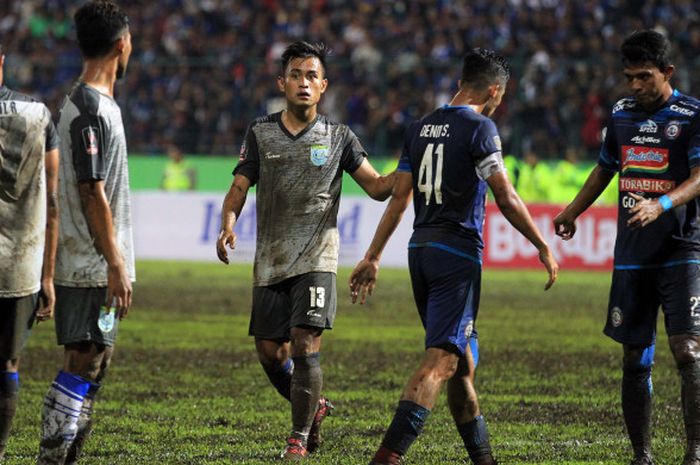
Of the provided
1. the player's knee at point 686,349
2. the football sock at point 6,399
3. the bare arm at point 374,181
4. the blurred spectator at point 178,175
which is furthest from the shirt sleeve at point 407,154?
the blurred spectator at point 178,175

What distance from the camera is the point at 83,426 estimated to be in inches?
244

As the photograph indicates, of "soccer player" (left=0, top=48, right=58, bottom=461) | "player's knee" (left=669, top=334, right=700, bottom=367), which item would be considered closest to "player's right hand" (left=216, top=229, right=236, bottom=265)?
"soccer player" (left=0, top=48, right=58, bottom=461)

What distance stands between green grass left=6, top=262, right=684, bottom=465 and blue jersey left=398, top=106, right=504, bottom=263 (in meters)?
1.37

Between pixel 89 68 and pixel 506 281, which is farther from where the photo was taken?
pixel 506 281

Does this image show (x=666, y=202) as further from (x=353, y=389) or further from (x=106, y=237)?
(x=353, y=389)

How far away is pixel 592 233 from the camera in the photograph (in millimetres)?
21969

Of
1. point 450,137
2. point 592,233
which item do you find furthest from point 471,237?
point 592,233

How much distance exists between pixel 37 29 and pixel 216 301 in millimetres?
16802

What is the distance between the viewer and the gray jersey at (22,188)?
582cm

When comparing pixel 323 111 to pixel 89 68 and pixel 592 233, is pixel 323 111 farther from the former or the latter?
pixel 89 68

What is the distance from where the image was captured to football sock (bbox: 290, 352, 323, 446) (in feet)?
23.2

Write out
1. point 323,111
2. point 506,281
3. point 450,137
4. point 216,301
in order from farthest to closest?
point 323,111, point 506,281, point 216,301, point 450,137

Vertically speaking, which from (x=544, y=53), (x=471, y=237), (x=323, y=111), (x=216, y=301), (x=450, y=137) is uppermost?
(x=544, y=53)

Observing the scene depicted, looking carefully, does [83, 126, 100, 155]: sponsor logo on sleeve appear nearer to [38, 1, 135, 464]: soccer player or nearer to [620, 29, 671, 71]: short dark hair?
[38, 1, 135, 464]: soccer player
